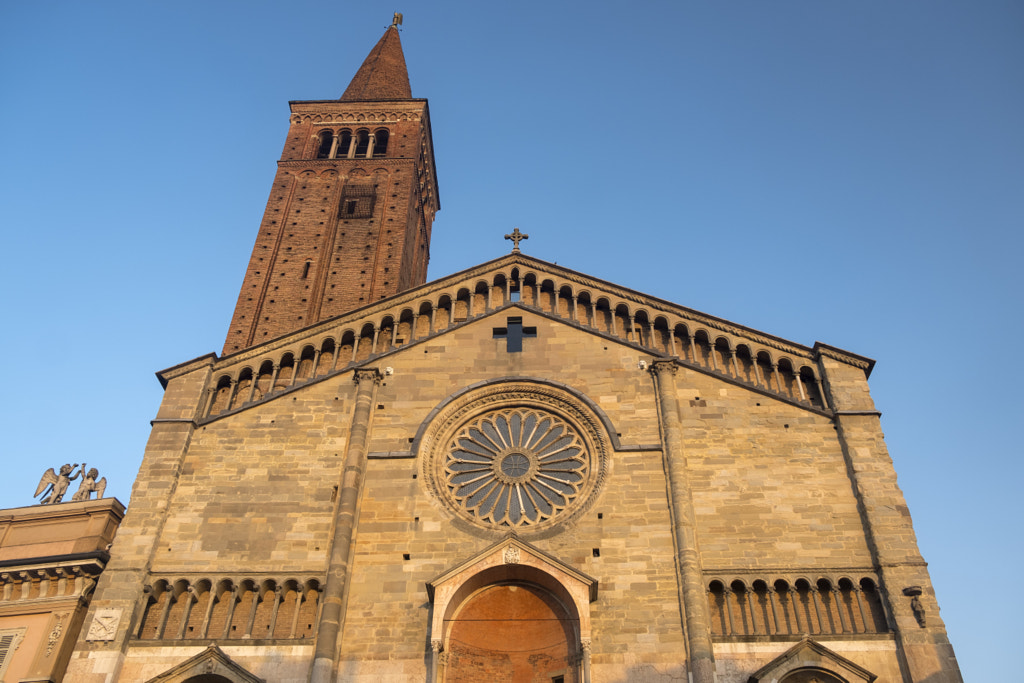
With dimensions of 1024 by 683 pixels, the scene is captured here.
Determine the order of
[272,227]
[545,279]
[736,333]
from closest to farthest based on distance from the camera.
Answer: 1. [736,333]
2. [545,279]
3. [272,227]

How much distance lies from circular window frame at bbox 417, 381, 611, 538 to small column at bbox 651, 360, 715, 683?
140 centimetres

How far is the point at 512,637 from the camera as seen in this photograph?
17.8m

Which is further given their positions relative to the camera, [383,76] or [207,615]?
[383,76]

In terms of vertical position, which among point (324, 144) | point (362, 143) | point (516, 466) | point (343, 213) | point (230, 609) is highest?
point (362, 143)

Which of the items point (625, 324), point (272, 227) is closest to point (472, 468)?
point (625, 324)

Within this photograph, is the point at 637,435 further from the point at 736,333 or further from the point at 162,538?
the point at 162,538

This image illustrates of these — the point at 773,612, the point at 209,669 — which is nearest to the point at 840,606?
the point at 773,612

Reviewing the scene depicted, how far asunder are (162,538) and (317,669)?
459 centimetres

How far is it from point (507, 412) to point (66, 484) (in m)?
10.4

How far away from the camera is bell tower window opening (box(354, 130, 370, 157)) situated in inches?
1395

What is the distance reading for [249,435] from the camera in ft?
66.2

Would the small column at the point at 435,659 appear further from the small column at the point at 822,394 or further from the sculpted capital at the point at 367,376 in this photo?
the small column at the point at 822,394

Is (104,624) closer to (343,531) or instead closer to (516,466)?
(343,531)

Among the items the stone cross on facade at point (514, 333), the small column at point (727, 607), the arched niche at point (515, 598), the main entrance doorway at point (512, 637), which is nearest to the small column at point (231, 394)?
the stone cross on facade at point (514, 333)
